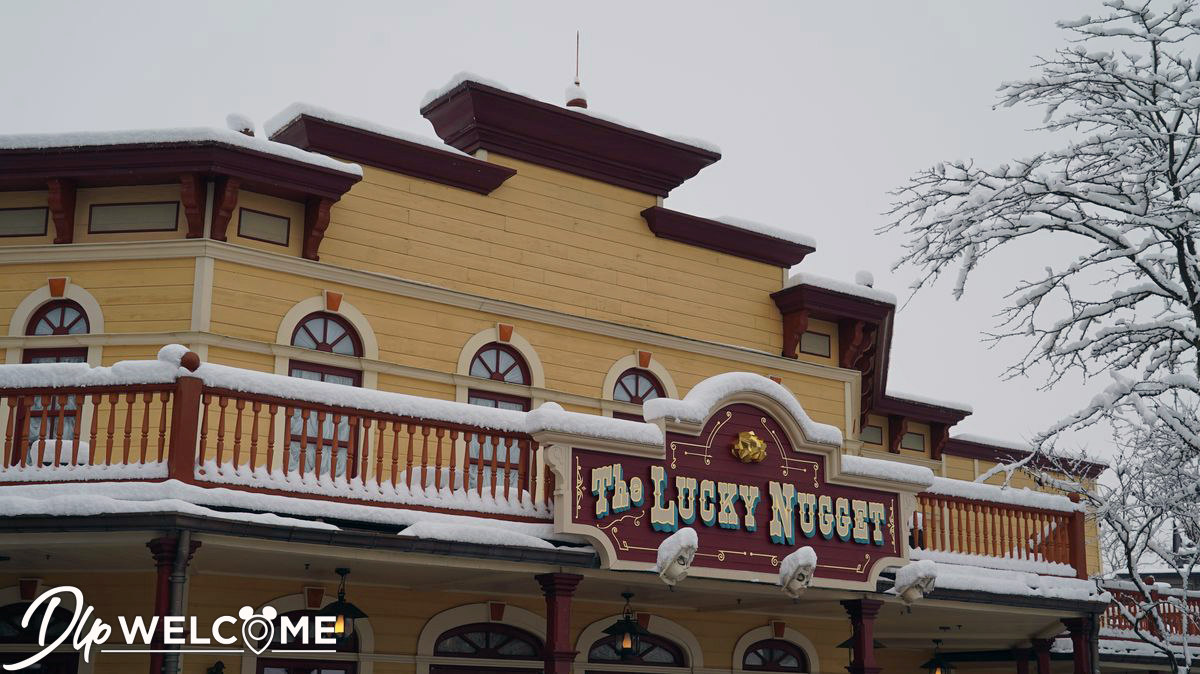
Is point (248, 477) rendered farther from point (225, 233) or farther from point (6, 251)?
point (6, 251)

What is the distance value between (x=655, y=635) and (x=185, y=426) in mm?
7835

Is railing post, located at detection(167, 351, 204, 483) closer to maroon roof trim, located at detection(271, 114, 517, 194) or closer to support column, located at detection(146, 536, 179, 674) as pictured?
support column, located at detection(146, 536, 179, 674)

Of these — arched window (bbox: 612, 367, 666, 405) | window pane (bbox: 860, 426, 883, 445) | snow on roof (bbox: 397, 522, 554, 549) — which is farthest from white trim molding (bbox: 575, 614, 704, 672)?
window pane (bbox: 860, 426, 883, 445)

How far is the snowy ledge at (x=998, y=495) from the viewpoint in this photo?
16.2m

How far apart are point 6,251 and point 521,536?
6.98 m

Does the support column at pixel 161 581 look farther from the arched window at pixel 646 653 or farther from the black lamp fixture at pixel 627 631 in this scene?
the arched window at pixel 646 653

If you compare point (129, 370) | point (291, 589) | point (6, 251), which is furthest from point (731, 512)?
point (6, 251)

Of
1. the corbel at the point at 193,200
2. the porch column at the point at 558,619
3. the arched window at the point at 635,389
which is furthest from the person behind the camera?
the arched window at the point at 635,389

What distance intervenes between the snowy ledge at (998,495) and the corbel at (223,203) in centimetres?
901

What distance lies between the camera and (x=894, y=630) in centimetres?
1930

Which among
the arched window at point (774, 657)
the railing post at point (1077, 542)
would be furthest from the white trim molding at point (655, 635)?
the railing post at point (1077, 542)

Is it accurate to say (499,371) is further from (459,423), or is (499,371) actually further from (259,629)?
(259,629)

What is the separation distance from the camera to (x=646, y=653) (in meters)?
16.8

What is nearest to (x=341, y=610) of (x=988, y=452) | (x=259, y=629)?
(x=259, y=629)
